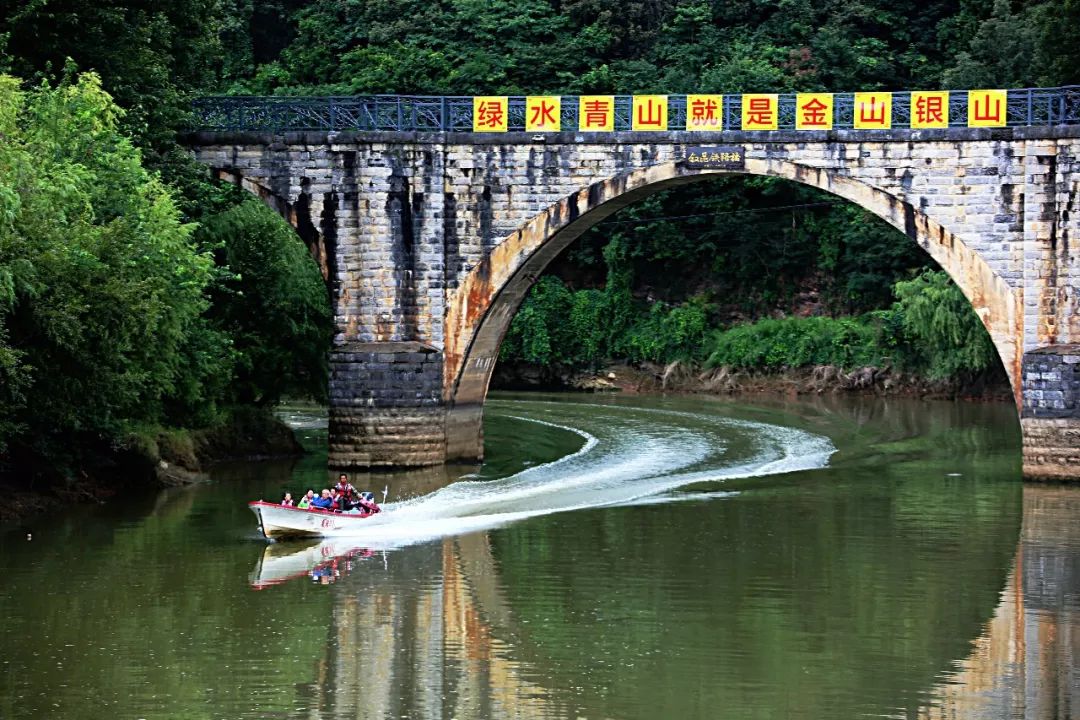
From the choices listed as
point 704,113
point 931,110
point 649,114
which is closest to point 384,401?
point 649,114

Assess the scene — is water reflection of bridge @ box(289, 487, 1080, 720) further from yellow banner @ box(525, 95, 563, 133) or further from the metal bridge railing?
yellow banner @ box(525, 95, 563, 133)

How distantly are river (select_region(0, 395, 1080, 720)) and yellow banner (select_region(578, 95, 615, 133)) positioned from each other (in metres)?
6.96

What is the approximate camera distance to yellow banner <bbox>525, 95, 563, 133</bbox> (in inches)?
1331

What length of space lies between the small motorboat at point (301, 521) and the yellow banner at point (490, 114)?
9999 millimetres

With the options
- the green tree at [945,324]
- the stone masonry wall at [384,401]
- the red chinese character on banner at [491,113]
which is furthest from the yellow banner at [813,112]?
the green tree at [945,324]

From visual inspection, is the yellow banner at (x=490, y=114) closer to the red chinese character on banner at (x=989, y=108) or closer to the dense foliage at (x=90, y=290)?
the dense foliage at (x=90, y=290)

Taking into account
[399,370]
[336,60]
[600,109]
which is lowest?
[399,370]

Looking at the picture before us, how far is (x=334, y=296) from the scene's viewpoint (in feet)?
114

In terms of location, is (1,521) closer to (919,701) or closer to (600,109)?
(600,109)

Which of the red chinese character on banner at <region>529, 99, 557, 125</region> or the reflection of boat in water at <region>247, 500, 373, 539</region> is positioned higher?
the red chinese character on banner at <region>529, 99, 557, 125</region>

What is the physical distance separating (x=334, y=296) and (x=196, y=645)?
16.0m

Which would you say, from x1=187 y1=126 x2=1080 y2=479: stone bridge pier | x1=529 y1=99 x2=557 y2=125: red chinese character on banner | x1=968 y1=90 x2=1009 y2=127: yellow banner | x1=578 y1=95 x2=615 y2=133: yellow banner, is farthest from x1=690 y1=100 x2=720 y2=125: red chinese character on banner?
x1=968 y1=90 x2=1009 y2=127: yellow banner

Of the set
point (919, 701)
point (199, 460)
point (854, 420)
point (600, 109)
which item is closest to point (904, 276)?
point (854, 420)

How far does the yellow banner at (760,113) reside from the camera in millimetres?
32906
